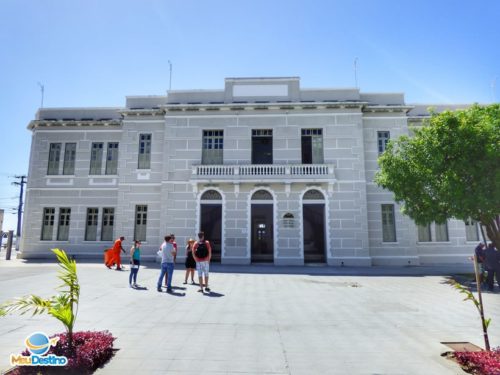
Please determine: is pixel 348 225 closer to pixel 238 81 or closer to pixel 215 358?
pixel 238 81

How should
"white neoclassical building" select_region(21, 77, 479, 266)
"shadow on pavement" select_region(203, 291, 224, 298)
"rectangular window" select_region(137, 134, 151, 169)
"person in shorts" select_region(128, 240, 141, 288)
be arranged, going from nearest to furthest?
1. "shadow on pavement" select_region(203, 291, 224, 298)
2. "person in shorts" select_region(128, 240, 141, 288)
3. "white neoclassical building" select_region(21, 77, 479, 266)
4. "rectangular window" select_region(137, 134, 151, 169)

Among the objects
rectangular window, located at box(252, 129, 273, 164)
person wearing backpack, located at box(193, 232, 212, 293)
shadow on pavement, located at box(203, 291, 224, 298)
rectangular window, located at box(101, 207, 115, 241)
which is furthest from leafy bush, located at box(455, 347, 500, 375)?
rectangular window, located at box(101, 207, 115, 241)

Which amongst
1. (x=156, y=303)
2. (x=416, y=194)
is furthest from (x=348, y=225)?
(x=156, y=303)

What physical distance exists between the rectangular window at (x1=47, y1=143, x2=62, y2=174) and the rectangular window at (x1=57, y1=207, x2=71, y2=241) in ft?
9.34

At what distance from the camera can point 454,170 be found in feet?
43.9

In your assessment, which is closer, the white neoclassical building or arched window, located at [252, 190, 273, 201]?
the white neoclassical building

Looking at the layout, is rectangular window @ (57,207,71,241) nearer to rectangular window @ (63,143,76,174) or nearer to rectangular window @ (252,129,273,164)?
rectangular window @ (63,143,76,174)

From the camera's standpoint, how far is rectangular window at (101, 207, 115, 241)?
21625mm

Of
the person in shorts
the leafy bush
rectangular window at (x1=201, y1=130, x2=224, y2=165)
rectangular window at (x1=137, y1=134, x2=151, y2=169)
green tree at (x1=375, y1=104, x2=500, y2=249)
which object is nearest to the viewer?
the leafy bush

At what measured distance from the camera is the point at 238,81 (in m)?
21.0

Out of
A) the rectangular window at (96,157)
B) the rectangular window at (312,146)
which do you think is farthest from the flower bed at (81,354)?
the rectangular window at (96,157)

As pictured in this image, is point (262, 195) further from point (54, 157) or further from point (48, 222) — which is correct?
point (54, 157)

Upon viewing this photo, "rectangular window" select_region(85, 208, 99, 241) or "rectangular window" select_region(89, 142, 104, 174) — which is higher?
"rectangular window" select_region(89, 142, 104, 174)

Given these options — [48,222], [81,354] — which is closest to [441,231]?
[81,354]
